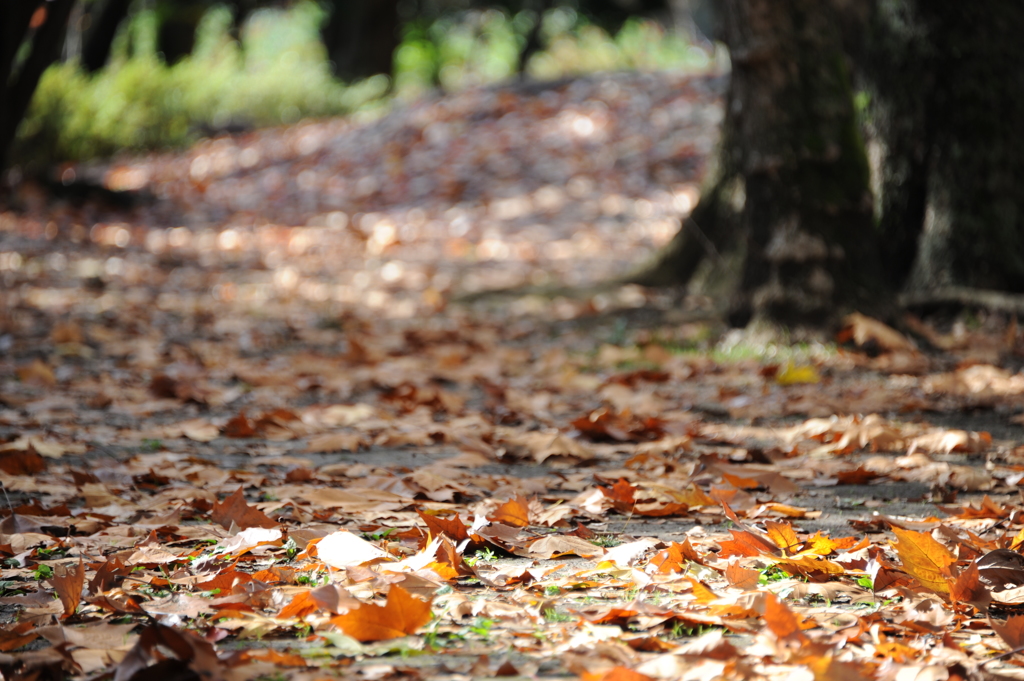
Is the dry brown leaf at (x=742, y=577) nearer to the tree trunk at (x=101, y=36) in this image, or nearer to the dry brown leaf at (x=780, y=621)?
the dry brown leaf at (x=780, y=621)

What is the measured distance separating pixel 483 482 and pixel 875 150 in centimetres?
346

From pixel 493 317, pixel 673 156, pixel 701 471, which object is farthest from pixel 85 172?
pixel 701 471

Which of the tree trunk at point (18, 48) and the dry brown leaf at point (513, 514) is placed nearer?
the dry brown leaf at point (513, 514)

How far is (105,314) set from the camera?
5500mm

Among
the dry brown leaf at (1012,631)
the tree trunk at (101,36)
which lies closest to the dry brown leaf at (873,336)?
the dry brown leaf at (1012,631)

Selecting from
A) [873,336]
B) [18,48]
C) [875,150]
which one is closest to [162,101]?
[18,48]

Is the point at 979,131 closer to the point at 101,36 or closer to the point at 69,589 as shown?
the point at 69,589

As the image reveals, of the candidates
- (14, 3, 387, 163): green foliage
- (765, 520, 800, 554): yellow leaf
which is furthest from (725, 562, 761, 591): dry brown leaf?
(14, 3, 387, 163): green foliage

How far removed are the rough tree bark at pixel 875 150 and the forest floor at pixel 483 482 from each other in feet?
1.04

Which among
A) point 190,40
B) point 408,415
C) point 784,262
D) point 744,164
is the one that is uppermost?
point 190,40

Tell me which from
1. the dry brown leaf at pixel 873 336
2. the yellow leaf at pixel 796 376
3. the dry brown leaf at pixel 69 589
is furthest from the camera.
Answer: the dry brown leaf at pixel 873 336

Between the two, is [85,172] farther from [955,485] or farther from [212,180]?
[955,485]

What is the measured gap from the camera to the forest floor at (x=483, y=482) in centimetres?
149

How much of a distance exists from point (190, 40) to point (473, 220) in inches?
572
